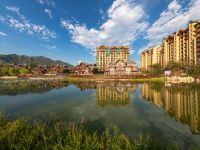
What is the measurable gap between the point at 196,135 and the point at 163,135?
7.47ft

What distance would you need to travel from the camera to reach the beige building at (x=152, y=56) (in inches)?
4941

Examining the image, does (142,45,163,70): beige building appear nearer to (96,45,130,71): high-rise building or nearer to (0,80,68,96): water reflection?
(96,45,130,71): high-rise building

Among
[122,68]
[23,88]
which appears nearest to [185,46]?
[122,68]

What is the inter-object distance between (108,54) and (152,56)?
1270 inches

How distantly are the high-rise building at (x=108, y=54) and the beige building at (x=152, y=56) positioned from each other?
657 inches

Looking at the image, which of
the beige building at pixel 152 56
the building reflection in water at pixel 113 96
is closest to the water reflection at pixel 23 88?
the building reflection in water at pixel 113 96

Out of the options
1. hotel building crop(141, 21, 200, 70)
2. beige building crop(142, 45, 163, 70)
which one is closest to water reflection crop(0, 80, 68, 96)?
hotel building crop(141, 21, 200, 70)

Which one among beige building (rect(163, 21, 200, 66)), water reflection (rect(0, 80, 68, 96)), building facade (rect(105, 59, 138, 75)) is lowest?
water reflection (rect(0, 80, 68, 96))

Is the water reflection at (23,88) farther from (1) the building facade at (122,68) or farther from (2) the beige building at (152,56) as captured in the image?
(2) the beige building at (152,56)

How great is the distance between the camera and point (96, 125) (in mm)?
15500

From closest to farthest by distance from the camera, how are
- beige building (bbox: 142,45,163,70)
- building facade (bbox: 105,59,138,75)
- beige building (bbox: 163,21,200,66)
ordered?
beige building (bbox: 163,21,200,66)
building facade (bbox: 105,59,138,75)
beige building (bbox: 142,45,163,70)

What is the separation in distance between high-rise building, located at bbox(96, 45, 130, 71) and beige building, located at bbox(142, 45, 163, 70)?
16695mm

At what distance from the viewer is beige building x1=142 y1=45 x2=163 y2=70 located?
126 meters

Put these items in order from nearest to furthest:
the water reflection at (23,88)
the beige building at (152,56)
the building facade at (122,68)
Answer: the water reflection at (23,88)
the building facade at (122,68)
the beige building at (152,56)
